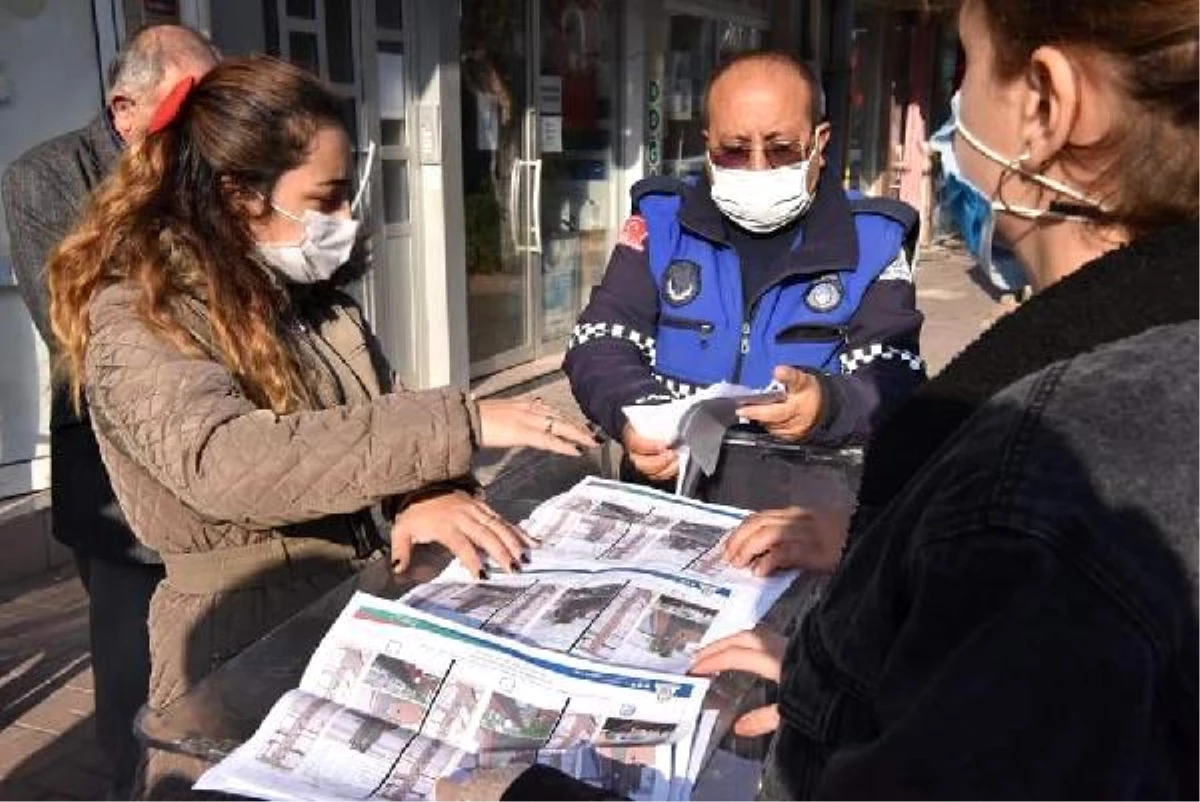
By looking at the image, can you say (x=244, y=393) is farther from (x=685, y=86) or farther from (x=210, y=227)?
(x=685, y=86)

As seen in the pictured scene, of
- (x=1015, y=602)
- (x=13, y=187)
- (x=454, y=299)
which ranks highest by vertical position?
(x=13, y=187)

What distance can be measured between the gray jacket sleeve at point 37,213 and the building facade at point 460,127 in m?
1.41

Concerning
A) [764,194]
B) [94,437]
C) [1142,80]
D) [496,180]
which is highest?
[1142,80]

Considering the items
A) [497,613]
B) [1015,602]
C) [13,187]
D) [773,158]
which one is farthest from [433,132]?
[1015,602]

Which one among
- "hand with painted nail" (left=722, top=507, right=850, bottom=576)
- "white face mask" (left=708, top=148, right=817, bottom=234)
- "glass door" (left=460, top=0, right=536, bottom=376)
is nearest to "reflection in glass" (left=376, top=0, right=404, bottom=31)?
"glass door" (left=460, top=0, right=536, bottom=376)

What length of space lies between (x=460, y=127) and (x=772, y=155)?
397 centimetres

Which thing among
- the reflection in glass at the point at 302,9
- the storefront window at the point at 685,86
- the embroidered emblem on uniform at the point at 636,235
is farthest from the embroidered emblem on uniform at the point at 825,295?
the storefront window at the point at 685,86

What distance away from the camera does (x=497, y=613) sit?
1.46 m

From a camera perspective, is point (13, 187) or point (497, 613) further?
point (13, 187)

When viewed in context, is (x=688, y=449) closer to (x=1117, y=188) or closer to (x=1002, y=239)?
(x=1002, y=239)

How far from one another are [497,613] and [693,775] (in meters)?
0.37

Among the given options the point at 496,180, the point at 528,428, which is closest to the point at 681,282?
the point at 528,428

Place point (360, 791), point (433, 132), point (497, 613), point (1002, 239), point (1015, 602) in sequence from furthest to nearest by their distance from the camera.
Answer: point (433, 132) < point (497, 613) < point (360, 791) < point (1002, 239) < point (1015, 602)

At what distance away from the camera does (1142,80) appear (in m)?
0.76
